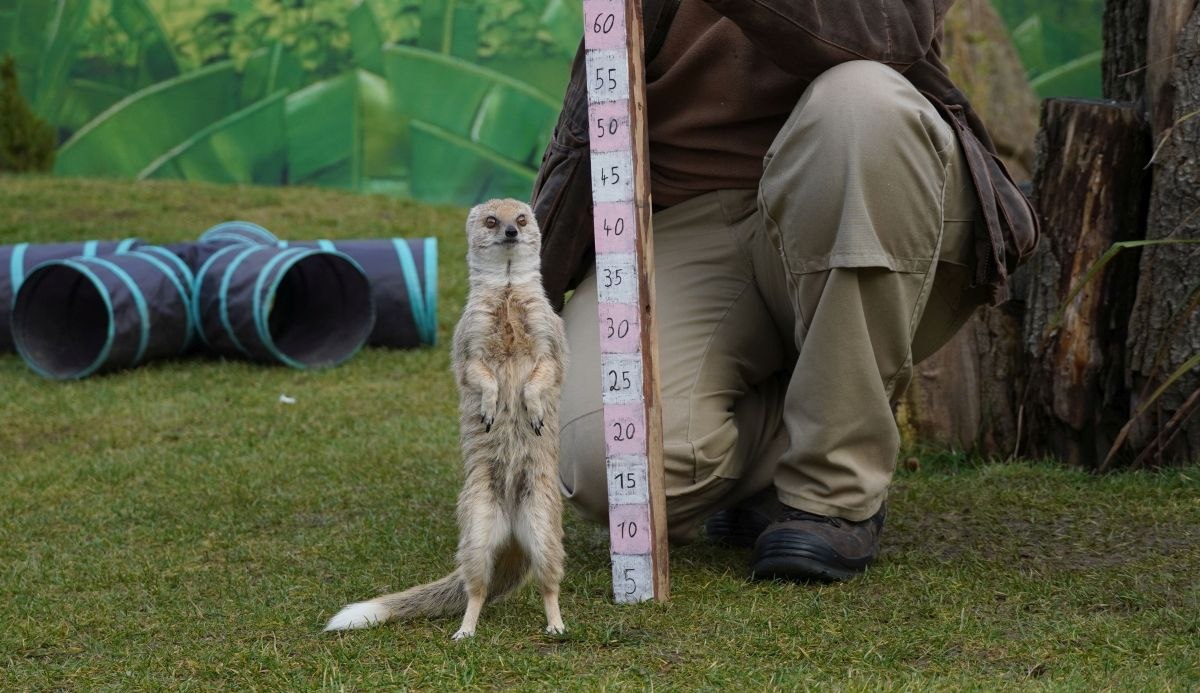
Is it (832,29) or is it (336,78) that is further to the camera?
(336,78)

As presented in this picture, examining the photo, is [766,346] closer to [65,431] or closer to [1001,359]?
[1001,359]

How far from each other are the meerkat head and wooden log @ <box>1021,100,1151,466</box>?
1.91 meters

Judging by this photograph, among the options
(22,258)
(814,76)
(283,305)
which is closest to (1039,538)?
(814,76)

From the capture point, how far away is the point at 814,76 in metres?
2.94

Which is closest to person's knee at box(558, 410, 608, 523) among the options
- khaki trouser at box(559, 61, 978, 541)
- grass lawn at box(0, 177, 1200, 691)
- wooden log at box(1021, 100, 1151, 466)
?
khaki trouser at box(559, 61, 978, 541)

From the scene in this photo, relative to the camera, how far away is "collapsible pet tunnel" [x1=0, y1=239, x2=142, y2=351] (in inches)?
269

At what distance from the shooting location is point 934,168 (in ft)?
9.40

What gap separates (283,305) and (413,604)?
4.82 metres

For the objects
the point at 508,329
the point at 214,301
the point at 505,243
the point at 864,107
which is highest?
the point at 864,107

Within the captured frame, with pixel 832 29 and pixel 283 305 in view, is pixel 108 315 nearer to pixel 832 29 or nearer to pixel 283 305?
pixel 283 305

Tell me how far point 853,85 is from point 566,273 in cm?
89

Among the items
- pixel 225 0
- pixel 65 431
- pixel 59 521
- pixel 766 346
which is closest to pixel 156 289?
pixel 65 431

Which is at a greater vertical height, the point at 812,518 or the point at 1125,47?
the point at 1125,47

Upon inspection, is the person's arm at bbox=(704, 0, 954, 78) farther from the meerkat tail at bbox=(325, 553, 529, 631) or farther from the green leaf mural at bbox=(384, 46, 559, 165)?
the green leaf mural at bbox=(384, 46, 559, 165)
